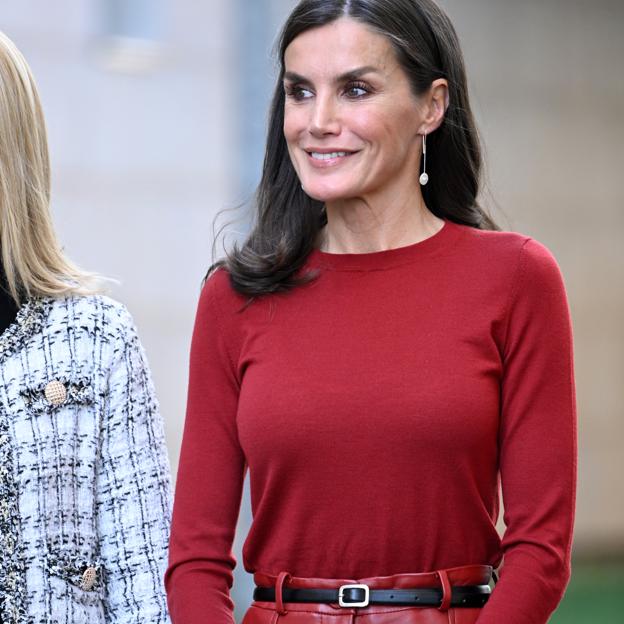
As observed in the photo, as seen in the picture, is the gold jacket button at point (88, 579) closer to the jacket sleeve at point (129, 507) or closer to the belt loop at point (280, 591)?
the jacket sleeve at point (129, 507)

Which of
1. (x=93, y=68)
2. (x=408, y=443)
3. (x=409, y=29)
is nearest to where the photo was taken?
(x=408, y=443)

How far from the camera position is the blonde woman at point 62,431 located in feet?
7.09

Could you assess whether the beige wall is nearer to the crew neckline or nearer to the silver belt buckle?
the crew neckline

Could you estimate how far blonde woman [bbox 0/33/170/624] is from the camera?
2.16 metres

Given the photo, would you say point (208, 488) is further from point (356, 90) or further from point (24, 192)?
Answer: point (356, 90)

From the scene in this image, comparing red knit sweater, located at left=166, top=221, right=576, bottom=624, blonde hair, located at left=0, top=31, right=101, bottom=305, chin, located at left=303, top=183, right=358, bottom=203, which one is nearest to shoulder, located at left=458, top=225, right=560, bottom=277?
red knit sweater, located at left=166, top=221, right=576, bottom=624

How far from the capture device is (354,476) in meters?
2.10

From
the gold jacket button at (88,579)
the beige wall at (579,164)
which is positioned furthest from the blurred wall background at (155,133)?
the gold jacket button at (88,579)

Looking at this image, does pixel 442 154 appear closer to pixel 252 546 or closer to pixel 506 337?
pixel 506 337

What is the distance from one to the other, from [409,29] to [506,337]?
1.75ft

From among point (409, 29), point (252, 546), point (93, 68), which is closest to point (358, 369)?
point (252, 546)

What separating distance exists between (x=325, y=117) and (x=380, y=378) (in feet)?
1.41

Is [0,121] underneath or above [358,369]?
above

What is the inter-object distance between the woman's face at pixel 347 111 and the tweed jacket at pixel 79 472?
45 centimetres
